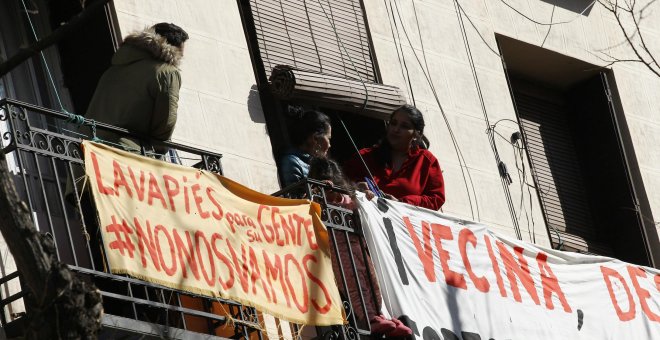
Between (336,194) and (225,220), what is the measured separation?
145 cm

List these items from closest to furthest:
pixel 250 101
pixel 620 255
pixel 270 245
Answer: pixel 270 245 < pixel 250 101 < pixel 620 255

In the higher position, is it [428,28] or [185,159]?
[428,28]

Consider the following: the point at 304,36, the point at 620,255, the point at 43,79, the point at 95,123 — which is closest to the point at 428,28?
the point at 304,36

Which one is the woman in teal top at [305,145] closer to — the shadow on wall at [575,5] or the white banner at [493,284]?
the white banner at [493,284]

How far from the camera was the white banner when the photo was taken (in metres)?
13.3

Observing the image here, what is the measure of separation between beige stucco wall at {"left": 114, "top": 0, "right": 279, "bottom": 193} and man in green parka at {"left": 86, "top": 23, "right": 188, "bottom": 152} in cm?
130

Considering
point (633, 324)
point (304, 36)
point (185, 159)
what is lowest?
point (633, 324)

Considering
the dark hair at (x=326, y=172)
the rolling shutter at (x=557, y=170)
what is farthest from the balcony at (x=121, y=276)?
the rolling shutter at (x=557, y=170)

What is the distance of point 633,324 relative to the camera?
15.2m

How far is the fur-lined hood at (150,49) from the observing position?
12258mm

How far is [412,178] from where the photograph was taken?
14336 millimetres

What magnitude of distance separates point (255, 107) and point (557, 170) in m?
4.48

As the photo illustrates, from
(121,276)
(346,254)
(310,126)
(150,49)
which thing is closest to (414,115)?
(310,126)

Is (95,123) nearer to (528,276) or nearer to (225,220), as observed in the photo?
(225,220)
